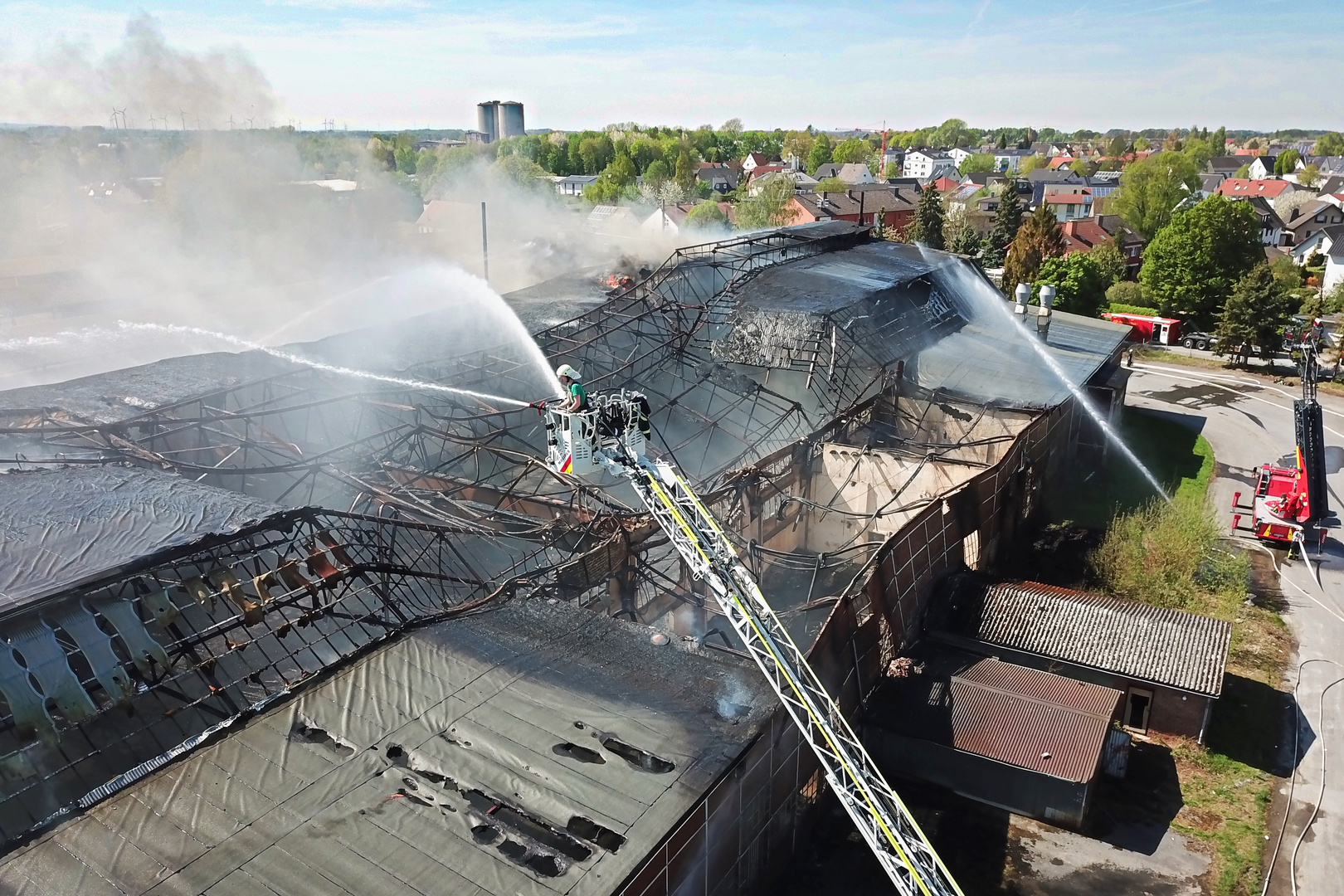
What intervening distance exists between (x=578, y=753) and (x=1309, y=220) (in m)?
95.0

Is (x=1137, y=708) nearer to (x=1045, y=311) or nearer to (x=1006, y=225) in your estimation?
(x=1045, y=311)

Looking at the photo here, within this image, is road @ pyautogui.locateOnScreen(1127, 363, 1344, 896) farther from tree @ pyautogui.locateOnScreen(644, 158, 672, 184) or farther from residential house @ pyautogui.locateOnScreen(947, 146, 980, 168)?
residential house @ pyautogui.locateOnScreen(947, 146, 980, 168)

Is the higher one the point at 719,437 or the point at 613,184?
the point at 613,184

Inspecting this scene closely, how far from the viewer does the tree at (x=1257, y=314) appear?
39.8 m

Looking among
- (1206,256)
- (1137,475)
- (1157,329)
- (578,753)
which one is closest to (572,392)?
(578,753)

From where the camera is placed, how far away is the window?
629 inches

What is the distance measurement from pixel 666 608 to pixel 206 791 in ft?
28.3

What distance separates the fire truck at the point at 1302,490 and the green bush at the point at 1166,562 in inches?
87.5

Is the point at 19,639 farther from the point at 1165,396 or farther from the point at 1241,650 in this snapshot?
the point at 1165,396

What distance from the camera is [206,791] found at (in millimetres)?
9352

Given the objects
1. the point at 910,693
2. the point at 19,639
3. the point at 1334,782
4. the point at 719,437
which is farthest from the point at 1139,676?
the point at 19,639

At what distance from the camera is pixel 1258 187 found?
102 meters

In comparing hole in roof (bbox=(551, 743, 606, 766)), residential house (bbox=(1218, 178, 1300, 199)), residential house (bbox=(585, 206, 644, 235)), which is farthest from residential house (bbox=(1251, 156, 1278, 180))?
hole in roof (bbox=(551, 743, 606, 766))

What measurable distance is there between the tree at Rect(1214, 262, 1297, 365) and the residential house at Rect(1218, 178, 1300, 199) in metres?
70.3
